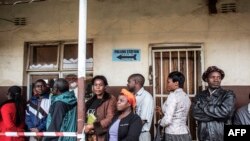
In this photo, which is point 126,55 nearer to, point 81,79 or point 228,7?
point 228,7

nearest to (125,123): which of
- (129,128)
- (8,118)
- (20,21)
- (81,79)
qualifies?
(129,128)

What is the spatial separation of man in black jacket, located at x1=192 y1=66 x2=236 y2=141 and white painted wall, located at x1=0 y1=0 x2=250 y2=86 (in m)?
1.34

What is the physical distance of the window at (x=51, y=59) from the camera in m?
6.98

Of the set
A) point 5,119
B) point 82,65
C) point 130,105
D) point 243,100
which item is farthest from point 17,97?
point 243,100

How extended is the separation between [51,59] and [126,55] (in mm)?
1599

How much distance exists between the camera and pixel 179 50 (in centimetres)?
643

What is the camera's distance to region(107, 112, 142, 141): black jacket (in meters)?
3.95

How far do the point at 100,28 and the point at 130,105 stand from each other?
2863mm

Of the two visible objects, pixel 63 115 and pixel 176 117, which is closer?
pixel 63 115

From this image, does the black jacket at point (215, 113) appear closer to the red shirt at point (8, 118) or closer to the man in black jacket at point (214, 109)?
the man in black jacket at point (214, 109)

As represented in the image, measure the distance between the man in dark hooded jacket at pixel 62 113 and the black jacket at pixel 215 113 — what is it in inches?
65.7

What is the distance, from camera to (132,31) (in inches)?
259

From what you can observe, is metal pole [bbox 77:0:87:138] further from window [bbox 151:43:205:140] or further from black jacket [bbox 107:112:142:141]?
window [bbox 151:43:205:140]

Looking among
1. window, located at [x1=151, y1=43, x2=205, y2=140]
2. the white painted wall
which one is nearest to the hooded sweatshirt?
the white painted wall
